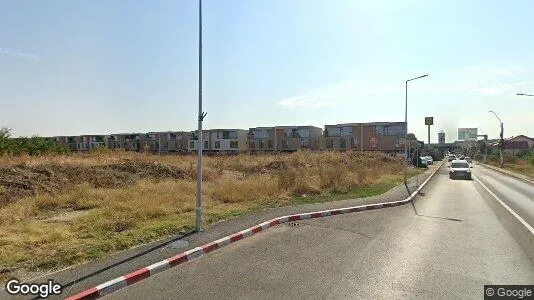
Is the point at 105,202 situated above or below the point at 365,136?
below

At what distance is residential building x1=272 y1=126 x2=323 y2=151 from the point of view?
9350cm

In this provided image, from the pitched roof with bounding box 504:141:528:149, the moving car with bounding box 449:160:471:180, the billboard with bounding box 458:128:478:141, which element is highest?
the billboard with bounding box 458:128:478:141

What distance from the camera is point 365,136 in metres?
86.7

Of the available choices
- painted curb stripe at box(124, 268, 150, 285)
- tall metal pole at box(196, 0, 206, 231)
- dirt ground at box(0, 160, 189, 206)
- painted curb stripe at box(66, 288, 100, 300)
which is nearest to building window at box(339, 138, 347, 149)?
dirt ground at box(0, 160, 189, 206)

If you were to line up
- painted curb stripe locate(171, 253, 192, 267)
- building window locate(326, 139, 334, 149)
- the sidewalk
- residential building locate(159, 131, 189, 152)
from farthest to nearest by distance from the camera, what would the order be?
residential building locate(159, 131, 189, 152), building window locate(326, 139, 334, 149), painted curb stripe locate(171, 253, 192, 267), the sidewalk

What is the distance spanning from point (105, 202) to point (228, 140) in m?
87.2

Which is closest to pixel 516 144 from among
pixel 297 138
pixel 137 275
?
pixel 297 138

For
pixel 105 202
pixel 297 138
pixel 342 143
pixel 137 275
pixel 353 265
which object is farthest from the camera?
pixel 297 138

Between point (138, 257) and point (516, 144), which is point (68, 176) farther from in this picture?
point (516, 144)

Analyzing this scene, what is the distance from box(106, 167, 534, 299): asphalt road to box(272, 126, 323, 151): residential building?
82148 millimetres

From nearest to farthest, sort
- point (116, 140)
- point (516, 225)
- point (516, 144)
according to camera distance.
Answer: point (516, 225) < point (516, 144) < point (116, 140)

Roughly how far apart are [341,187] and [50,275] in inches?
658

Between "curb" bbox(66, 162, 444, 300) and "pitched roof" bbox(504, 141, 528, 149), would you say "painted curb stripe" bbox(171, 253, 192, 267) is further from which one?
"pitched roof" bbox(504, 141, 528, 149)

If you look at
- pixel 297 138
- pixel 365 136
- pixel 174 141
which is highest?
pixel 365 136
